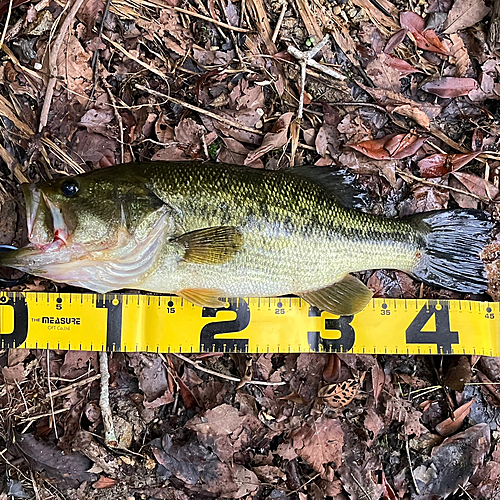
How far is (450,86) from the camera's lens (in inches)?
→ 149

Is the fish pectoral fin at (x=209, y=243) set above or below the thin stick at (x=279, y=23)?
below

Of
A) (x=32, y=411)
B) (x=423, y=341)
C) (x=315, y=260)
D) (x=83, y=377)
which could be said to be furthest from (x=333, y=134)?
(x=32, y=411)

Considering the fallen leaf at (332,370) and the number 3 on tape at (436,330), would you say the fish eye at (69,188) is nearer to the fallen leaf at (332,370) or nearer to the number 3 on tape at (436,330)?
the fallen leaf at (332,370)

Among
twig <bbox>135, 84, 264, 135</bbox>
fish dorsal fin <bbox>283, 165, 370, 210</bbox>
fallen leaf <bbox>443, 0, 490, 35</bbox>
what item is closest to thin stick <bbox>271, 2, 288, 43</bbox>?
twig <bbox>135, 84, 264, 135</bbox>

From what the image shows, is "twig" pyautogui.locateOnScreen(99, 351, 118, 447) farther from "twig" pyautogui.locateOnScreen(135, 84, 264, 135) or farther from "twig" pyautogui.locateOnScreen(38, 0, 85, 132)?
"twig" pyautogui.locateOnScreen(135, 84, 264, 135)

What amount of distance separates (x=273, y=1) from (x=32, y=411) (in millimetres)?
3675

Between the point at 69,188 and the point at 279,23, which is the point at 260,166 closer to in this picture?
the point at 279,23

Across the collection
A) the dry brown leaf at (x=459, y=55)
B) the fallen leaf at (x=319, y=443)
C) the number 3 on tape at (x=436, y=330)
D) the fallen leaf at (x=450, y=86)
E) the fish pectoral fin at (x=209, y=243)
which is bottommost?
the fallen leaf at (x=319, y=443)

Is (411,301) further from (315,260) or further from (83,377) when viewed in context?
(83,377)

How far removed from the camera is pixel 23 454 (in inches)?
132

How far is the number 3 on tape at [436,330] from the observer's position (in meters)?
3.53

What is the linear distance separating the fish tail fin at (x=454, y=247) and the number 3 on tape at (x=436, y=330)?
19 cm

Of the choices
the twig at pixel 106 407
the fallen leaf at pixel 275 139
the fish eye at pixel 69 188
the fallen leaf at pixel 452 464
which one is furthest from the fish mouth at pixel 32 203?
the fallen leaf at pixel 452 464

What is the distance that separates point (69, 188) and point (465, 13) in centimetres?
340
